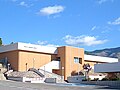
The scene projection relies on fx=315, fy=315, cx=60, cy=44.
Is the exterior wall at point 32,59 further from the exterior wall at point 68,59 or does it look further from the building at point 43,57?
the exterior wall at point 68,59

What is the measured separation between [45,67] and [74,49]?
8.64 m

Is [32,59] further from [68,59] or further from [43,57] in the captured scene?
[68,59]

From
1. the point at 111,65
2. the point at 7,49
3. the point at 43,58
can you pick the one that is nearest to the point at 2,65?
the point at 7,49

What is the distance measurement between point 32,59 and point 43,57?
3.23 metres

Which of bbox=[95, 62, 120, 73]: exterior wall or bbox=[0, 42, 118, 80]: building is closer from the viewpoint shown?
bbox=[95, 62, 120, 73]: exterior wall

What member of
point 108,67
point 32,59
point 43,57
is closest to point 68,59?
point 43,57

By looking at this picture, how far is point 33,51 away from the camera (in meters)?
69.4

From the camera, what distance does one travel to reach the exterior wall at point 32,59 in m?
67.2

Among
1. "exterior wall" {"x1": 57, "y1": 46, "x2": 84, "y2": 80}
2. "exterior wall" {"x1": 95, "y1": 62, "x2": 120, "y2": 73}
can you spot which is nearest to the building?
"exterior wall" {"x1": 57, "y1": 46, "x2": 84, "y2": 80}

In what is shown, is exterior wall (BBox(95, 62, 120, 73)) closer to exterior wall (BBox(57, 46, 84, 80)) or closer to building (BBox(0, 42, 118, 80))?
exterior wall (BBox(57, 46, 84, 80))

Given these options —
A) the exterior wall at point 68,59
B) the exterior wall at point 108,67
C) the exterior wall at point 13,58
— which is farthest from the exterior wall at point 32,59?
the exterior wall at point 108,67

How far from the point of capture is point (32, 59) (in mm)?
69188

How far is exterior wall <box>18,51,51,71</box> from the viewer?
220 ft

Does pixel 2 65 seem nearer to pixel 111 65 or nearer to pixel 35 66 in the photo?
pixel 35 66
